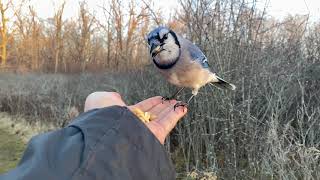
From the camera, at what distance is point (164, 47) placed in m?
2.54

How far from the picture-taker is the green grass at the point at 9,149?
650cm

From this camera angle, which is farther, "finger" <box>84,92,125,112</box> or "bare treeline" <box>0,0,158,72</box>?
"bare treeline" <box>0,0,158,72</box>

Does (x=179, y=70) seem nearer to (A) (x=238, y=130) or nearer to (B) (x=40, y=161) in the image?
(B) (x=40, y=161)

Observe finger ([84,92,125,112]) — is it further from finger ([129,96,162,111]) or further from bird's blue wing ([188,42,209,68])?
bird's blue wing ([188,42,209,68])

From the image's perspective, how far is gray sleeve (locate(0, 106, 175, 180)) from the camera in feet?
2.91

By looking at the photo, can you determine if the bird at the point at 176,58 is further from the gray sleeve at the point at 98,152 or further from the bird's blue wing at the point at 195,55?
the gray sleeve at the point at 98,152

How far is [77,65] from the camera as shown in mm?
23453

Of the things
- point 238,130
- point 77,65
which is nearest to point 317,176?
point 238,130

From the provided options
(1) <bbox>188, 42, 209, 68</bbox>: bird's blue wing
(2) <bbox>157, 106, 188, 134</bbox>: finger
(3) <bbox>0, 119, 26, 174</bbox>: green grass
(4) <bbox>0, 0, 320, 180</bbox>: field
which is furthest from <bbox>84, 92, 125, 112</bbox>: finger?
(3) <bbox>0, 119, 26, 174</bbox>: green grass

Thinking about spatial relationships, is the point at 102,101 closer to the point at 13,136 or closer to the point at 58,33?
the point at 13,136

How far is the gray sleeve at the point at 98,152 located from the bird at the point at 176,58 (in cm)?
145

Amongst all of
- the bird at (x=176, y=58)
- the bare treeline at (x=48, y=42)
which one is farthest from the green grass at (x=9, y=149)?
the bare treeline at (x=48, y=42)

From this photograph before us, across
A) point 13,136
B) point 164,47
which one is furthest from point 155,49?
point 13,136

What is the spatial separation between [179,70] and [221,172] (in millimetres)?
2427
